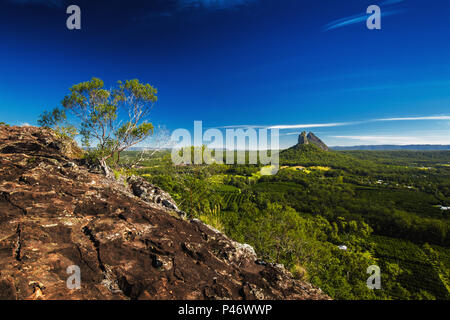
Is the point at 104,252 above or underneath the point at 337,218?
above

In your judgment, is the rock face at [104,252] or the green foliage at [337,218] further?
the green foliage at [337,218]

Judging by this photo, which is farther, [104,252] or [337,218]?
[337,218]

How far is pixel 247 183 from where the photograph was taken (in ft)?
438

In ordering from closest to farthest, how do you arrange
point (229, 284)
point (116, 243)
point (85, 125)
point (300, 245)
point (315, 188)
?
point (229, 284), point (116, 243), point (85, 125), point (300, 245), point (315, 188)

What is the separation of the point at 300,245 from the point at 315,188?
117 m

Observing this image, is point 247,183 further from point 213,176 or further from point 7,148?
point 7,148

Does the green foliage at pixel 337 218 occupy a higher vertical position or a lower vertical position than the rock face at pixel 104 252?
lower

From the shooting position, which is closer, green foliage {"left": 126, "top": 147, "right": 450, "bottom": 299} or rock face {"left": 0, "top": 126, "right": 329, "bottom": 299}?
rock face {"left": 0, "top": 126, "right": 329, "bottom": 299}

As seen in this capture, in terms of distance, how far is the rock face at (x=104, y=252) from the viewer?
404 centimetres

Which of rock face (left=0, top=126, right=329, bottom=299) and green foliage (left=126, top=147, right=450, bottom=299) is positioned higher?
rock face (left=0, top=126, right=329, bottom=299)

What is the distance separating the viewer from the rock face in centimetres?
404

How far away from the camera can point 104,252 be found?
5066 millimetres
